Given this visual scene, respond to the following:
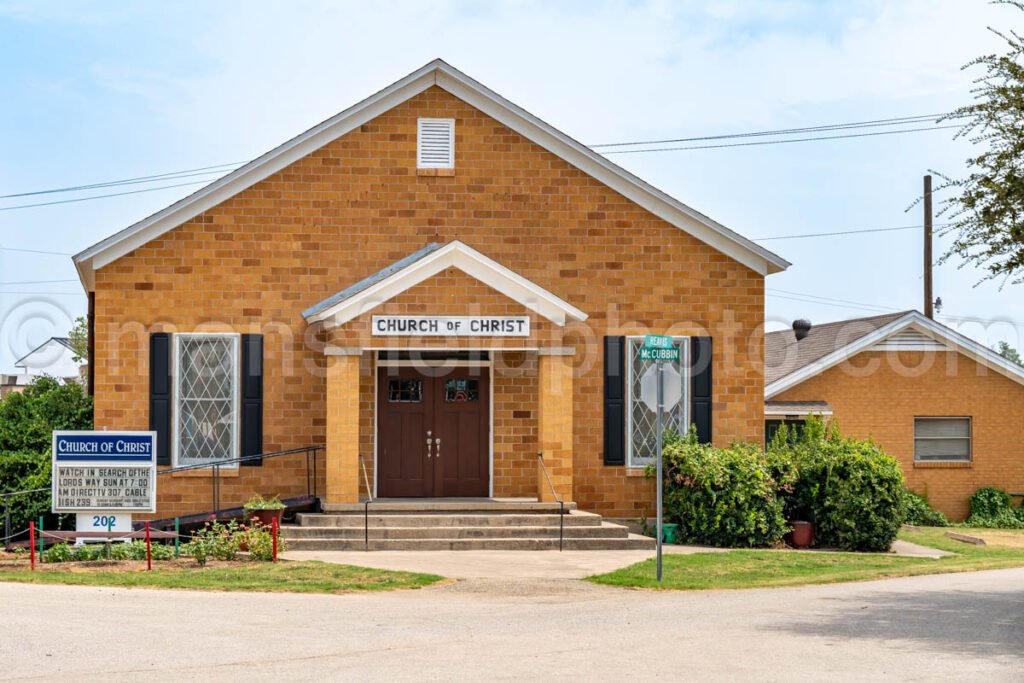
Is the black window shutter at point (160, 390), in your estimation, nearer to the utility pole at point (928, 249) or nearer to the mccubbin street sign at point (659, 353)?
the mccubbin street sign at point (659, 353)

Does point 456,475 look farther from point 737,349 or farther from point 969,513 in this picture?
point 969,513

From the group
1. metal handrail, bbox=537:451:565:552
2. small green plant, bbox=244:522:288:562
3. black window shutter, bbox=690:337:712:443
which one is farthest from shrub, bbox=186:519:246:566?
black window shutter, bbox=690:337:712:443

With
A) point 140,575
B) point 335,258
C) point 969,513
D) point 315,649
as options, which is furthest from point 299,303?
point 969,513

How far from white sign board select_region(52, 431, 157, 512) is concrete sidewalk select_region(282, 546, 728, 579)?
2440mm

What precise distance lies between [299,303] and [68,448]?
15.1ft

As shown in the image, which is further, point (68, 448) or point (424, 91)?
point (424, 91)

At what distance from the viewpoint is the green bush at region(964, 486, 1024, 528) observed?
29.5 metres

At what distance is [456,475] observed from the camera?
21891 millimetres

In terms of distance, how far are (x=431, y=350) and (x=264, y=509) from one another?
3538 millimetres

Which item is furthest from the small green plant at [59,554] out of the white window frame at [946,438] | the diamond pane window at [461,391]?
the white window frame at [946,438]

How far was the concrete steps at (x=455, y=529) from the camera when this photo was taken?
19.1 metres

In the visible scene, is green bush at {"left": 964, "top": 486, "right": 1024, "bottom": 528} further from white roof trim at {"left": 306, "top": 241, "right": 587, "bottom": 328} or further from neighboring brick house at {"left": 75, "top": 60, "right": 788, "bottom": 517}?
white roof trim at {"left": 306, "top": 241, "right": 587, "bottom": 328}

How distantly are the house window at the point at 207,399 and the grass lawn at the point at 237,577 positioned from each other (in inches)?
166

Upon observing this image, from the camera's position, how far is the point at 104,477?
18.7 m
